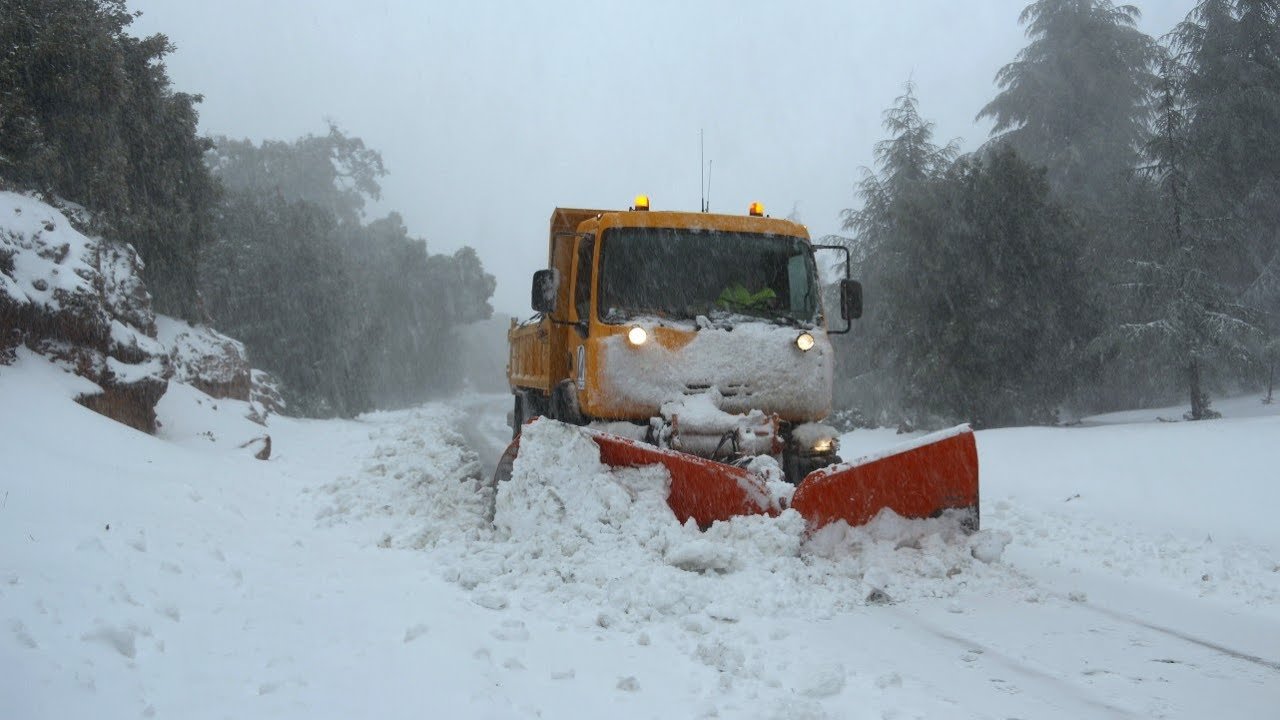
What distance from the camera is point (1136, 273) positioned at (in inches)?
732

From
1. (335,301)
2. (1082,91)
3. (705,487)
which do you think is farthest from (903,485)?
(1082,91)

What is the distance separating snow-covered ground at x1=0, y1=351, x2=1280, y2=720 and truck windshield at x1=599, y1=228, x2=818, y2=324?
5.07 ft

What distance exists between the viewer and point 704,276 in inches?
281

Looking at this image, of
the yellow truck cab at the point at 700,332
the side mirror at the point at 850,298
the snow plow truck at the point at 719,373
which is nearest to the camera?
the snow plow truck at the point at 719,373

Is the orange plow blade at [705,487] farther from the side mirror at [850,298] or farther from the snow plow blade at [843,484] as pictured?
the side mirror at [850,298]

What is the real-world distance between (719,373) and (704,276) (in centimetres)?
99

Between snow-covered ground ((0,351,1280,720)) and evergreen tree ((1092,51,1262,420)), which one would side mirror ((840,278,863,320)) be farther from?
evergreen tree ((1092,51,1262,420))

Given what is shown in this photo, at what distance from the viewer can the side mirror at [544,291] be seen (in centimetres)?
717

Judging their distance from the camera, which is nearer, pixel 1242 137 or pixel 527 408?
pixel 527 408

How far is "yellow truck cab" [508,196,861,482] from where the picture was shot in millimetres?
6535

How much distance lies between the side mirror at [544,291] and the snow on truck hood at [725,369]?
89cm

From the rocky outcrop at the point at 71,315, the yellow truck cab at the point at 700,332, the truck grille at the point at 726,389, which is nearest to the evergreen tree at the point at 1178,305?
the yellow truck cab at the point at 700,332

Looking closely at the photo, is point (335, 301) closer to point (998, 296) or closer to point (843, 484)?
point (998, 296)

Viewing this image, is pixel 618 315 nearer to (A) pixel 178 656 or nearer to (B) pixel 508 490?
(B) pixel 508 490
